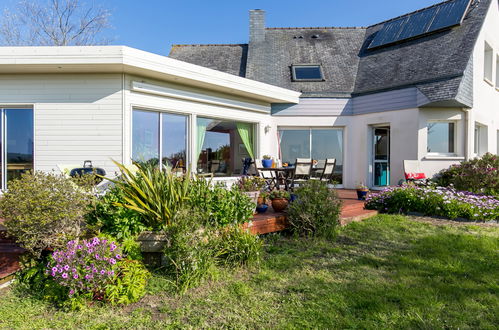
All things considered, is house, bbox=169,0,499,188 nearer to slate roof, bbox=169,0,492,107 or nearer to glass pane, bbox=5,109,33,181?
slate roof, bbox=169,0,492,107

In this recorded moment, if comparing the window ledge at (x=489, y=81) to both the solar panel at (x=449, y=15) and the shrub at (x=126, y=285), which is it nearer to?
the solar panel at (x=449, y=15)

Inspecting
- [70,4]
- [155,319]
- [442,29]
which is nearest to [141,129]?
[155,319]

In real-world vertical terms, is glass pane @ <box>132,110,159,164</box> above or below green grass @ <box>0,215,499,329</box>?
above

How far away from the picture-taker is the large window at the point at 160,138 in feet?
22.6

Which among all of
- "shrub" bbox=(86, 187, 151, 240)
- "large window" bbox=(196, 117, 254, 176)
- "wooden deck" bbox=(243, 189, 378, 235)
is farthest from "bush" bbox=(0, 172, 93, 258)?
"large window" bbox=(196, 117, 254, 176)

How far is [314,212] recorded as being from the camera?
4652 millimetres

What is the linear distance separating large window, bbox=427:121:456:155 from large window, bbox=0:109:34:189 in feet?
34.5

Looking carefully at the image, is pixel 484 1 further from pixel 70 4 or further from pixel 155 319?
pixel 70 4

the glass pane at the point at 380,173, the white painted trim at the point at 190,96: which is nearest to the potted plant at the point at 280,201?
the white painted trim at the point at 190,96

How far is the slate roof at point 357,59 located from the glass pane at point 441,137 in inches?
35.0

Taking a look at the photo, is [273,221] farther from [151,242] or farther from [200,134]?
[200,134]

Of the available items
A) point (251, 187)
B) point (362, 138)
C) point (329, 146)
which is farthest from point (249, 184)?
point (362, 138)

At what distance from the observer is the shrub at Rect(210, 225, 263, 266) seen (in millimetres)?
3572

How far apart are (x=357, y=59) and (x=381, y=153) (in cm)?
383
